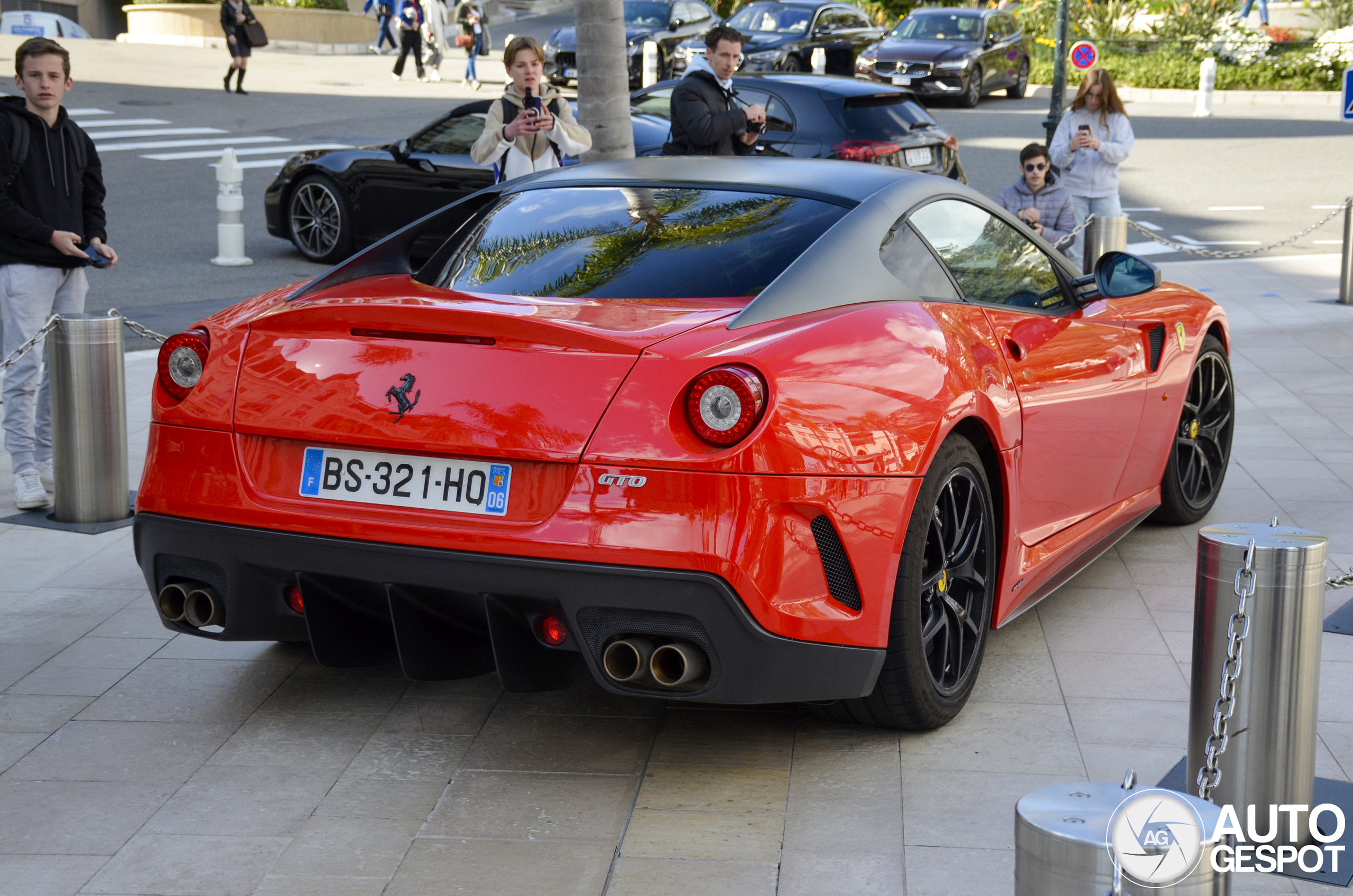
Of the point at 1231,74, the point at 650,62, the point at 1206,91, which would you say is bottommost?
the point at 1206,91

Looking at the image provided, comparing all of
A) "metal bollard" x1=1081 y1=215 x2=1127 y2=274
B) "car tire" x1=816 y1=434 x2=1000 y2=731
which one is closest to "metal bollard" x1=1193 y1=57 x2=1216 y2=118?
"metal bollard" x1=1081 y1=215 x2=1127 y2=274

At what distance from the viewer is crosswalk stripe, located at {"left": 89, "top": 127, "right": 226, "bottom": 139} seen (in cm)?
2200

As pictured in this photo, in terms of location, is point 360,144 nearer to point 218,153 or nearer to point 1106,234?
point 218,153

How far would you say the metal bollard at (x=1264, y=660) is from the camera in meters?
3.28

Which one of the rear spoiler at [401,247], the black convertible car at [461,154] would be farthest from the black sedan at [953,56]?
the rear spoiler at [401,247]

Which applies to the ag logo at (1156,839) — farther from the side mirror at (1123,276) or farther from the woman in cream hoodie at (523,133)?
the woman in cream hoodie at (523,133)

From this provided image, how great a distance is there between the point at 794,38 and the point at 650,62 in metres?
4.74

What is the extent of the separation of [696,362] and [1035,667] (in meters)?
1.84

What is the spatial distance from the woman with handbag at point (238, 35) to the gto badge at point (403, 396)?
25.6m

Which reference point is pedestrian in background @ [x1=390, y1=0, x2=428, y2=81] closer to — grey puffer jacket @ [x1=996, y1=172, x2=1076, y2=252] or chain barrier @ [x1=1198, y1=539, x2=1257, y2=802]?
grey puffer jacket @ [x1=996, y1=172, x2=1076, y2=252]

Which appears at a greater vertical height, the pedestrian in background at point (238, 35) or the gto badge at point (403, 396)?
the pedestrian in background at point (238, 35)

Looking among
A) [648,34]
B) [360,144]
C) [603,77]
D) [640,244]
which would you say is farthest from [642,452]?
[648,34]

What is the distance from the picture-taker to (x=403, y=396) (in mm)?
3629

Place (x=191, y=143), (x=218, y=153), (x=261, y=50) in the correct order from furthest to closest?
(x=261, y=50) < (x=191, y=143) < (x=218, y=153)
